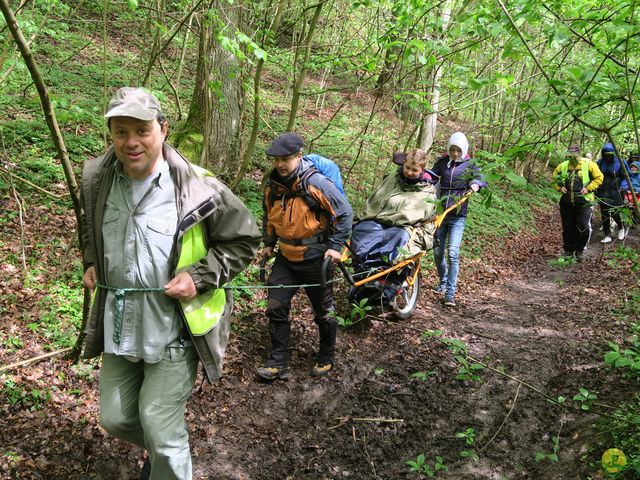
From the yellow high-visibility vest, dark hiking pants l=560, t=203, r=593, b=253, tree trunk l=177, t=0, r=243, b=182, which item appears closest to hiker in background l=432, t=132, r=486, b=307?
tree trunk l=177, t=0, r=243, b=182

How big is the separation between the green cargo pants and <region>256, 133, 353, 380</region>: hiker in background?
1.97 metres

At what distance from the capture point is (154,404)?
8.64ft

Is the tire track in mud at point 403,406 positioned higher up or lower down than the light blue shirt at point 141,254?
lower down

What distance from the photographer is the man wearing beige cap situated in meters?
2.60

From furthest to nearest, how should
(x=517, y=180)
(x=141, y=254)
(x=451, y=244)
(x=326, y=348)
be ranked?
(x=451, y=244)
(x=326, y=348)
(x=517, y=180)
(x=141, y=254)

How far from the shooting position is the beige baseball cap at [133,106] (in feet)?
7.75

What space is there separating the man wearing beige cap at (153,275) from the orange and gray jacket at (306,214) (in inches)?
66.4

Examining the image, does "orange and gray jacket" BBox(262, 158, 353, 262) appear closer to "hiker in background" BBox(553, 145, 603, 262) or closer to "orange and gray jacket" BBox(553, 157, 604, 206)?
"orange and gray jacket" BBox(553, 157, 604, 206)

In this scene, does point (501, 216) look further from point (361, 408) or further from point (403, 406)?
point (361, 408)

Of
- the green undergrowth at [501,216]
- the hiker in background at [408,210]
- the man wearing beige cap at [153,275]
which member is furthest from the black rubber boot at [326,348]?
the green undergrowth at [501,216]

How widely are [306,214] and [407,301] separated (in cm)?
261

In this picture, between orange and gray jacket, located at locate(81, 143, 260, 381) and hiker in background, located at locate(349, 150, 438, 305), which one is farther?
hiker in background, located at locate(349, 150, 438, 305)

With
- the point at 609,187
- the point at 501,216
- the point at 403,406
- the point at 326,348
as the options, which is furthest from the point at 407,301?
the point at 501,216

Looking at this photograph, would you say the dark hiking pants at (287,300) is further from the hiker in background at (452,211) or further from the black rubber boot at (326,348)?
the hiker in background at (452,211)
